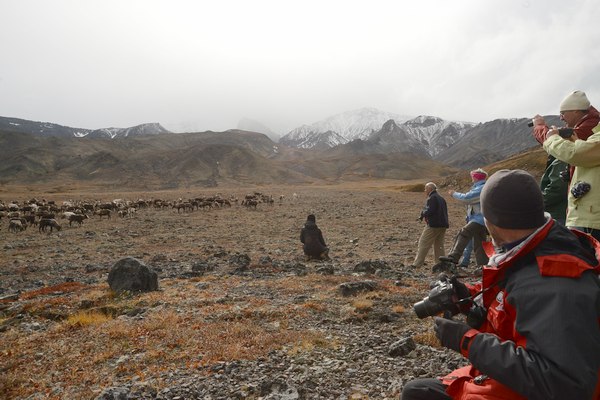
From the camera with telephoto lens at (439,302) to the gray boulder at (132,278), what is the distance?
8885 mm

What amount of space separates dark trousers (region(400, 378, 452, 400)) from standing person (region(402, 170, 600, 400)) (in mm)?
167

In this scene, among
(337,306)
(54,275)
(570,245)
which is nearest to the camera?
(570,245)

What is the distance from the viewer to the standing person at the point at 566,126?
459cm

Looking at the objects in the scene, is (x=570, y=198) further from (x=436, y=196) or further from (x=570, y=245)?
(x=436, y=196)

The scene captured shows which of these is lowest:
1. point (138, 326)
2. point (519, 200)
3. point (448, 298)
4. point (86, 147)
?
point (138, 326)

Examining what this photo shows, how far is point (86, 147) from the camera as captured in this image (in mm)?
169250

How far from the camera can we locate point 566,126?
192 inches

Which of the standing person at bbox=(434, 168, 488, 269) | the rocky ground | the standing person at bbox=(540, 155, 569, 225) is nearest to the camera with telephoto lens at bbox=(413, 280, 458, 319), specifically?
the rocky ground

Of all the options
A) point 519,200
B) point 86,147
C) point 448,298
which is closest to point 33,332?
point 448,298

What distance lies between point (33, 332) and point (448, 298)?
316 inches

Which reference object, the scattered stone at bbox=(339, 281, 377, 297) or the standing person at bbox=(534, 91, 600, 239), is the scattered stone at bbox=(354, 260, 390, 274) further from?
the standing person at bbox=(534, 91, 600, 239)

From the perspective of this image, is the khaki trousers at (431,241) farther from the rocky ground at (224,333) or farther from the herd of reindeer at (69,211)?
the herd of reindeer at (69,211)

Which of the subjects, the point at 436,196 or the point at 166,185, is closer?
the point at 436,196

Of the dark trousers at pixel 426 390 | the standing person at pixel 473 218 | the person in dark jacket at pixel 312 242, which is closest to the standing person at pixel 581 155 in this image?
the dark trousers at pixel 426 390
